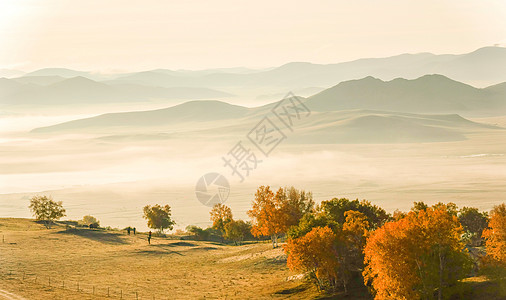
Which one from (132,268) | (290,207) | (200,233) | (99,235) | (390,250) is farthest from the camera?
(200,233)

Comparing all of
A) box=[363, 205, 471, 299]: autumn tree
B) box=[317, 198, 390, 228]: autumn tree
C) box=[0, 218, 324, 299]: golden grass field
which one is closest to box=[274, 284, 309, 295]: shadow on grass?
box=[0, 218, 324, 299]: golden grass field

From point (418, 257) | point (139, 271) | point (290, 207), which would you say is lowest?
point (139, 271)

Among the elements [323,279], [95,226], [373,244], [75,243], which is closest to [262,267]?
[323,279]

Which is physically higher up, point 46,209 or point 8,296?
point 46,209

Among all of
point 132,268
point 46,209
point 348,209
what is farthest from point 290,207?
point 46,209

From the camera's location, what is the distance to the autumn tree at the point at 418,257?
53.7 m

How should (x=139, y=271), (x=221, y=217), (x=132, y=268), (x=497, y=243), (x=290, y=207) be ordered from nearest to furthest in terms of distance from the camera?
(x=497, y=243) → (x=139, y=271) → (x=132, y=268) → (x=290, y=207) → (x=221, y=217)

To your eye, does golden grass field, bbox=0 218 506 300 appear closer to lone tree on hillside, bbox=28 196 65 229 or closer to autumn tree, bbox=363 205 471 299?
autumn tree, bbox=363 205 471 299

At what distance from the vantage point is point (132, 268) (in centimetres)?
8831

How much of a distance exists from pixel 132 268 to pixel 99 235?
3422 cm

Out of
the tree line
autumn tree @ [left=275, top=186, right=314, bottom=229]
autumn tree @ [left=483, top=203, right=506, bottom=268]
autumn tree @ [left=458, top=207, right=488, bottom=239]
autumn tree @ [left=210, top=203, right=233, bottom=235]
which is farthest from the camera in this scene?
autumn tree @ [left=210, top=203, right=233, bottom=235]

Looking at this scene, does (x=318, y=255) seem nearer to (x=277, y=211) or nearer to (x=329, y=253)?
(x=329, y=253)

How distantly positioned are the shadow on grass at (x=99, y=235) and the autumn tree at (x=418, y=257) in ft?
235

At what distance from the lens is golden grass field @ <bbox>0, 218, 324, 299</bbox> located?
68688 millimetres
